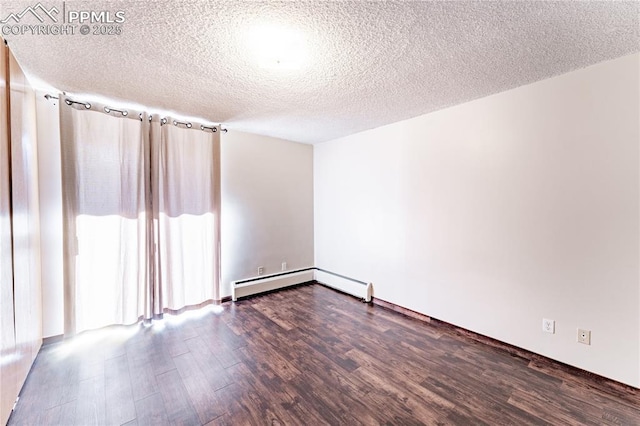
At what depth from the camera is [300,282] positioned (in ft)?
14.0

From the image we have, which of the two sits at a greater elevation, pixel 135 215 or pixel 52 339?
pixel 135 215

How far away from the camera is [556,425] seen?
1.52 m

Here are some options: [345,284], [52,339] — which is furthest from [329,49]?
[52,339]

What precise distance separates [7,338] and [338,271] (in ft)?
11.2

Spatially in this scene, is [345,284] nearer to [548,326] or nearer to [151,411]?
[548,326]

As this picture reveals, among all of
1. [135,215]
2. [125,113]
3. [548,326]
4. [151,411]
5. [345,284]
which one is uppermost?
[125,113]

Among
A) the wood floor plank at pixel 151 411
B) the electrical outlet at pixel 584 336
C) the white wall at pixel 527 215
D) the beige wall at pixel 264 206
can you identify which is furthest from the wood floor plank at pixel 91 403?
the electrical outlet at pixel 584 336

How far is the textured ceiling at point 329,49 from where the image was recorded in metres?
1.36

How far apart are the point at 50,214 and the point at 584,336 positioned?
477 cm

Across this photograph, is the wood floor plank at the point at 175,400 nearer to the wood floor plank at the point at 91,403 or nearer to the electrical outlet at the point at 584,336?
the wood floor plank at the point at 91,403

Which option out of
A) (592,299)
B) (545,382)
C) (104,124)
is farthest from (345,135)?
(545,382)

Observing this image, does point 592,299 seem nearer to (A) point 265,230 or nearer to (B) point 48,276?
(A) point 265,230

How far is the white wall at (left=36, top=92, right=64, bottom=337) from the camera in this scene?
235cm

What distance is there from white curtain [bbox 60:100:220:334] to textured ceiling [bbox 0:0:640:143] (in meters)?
0.43
